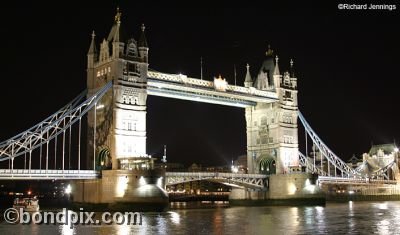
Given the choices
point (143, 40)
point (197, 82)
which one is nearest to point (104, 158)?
point (143, 40)

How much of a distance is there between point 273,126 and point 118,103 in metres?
22.8

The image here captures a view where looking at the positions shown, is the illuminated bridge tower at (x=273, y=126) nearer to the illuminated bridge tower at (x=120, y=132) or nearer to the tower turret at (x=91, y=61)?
the illuminated bridge tower at (x=120, y=132)

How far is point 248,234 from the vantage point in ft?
91.7

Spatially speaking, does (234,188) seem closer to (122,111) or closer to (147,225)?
(122,111)

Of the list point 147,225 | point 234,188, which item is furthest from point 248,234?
point 234,188

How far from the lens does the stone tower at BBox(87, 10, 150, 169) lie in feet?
169

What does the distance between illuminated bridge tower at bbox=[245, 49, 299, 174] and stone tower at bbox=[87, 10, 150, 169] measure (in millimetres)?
19843

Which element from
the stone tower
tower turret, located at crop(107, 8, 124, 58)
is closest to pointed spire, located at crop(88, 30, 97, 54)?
the stone tower

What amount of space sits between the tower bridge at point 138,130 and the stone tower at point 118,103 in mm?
88

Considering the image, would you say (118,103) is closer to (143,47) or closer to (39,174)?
(143,47)

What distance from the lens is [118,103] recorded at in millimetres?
51781

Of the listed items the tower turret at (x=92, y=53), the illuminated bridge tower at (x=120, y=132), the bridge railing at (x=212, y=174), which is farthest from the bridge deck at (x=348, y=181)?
the tower turret at (x=92, y=53)

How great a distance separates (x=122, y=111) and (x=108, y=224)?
20.2m

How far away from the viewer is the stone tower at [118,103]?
51.5 meters
